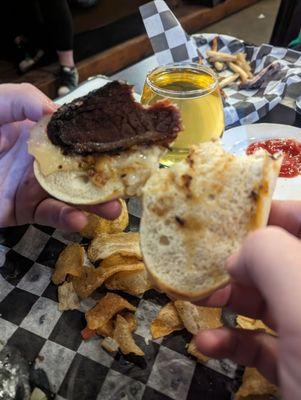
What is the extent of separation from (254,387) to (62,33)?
3.33 metres

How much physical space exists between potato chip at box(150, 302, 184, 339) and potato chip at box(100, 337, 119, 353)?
114 millimetres

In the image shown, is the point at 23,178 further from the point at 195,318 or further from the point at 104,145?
the point at 195,318

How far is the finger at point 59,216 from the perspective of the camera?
1.16 m

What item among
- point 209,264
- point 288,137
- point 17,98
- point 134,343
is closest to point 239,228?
point 209,264

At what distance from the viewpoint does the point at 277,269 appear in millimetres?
667

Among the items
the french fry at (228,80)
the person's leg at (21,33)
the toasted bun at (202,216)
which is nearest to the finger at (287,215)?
the toasted bun at (202,216)

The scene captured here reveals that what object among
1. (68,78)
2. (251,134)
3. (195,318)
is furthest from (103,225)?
(68,78)

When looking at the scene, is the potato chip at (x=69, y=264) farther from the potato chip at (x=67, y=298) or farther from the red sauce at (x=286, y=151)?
the red sauce at (x=286, y=151)

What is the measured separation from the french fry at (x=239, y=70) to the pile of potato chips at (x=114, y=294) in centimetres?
128

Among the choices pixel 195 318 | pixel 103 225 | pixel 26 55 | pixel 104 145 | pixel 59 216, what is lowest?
pixel 26 55

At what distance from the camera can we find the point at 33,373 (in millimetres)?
1146

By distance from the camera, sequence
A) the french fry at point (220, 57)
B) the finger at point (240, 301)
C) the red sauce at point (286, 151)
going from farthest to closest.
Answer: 1. the french fry at point (220, 57)
2. the red sauce at point (286, 151)
3. the finger at point (240, 301)

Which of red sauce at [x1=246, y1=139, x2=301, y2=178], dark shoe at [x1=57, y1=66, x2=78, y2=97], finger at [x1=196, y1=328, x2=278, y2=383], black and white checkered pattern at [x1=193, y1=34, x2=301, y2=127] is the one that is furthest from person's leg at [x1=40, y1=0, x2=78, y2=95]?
finger at [x1=196, y1=328, x2=278, y2=383]

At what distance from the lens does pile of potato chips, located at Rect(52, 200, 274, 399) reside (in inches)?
46.8
